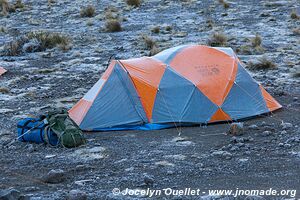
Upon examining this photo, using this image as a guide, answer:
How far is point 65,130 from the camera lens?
9750 mm

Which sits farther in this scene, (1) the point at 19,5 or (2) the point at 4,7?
(1) the point at 19,5

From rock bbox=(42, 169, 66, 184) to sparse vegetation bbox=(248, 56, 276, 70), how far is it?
8.26 meters

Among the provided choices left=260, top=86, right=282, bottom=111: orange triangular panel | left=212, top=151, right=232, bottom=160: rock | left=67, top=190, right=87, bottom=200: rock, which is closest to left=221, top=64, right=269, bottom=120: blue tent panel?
left=260, top=86, right=282, bottom=111: orange triangular panel

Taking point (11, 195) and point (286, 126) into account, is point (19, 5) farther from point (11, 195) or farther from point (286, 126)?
point (11, 195)

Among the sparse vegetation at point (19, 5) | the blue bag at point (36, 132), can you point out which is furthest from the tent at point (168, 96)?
the sparse vegetation at point (19, 5)

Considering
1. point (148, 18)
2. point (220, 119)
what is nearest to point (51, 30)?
point (148, 18)

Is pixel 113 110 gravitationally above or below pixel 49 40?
above

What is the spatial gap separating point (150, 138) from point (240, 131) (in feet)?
4.46

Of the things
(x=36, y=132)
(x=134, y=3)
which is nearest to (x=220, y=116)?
(x=36, y=132)

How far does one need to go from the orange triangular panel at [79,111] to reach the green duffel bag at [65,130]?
2.27ft

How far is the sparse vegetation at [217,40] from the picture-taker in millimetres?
19219

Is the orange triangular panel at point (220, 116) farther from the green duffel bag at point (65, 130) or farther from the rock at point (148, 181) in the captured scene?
the rock at point (148, 181)

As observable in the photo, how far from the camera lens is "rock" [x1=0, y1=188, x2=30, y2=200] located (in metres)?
7.14

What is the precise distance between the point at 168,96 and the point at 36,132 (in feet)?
7.30
